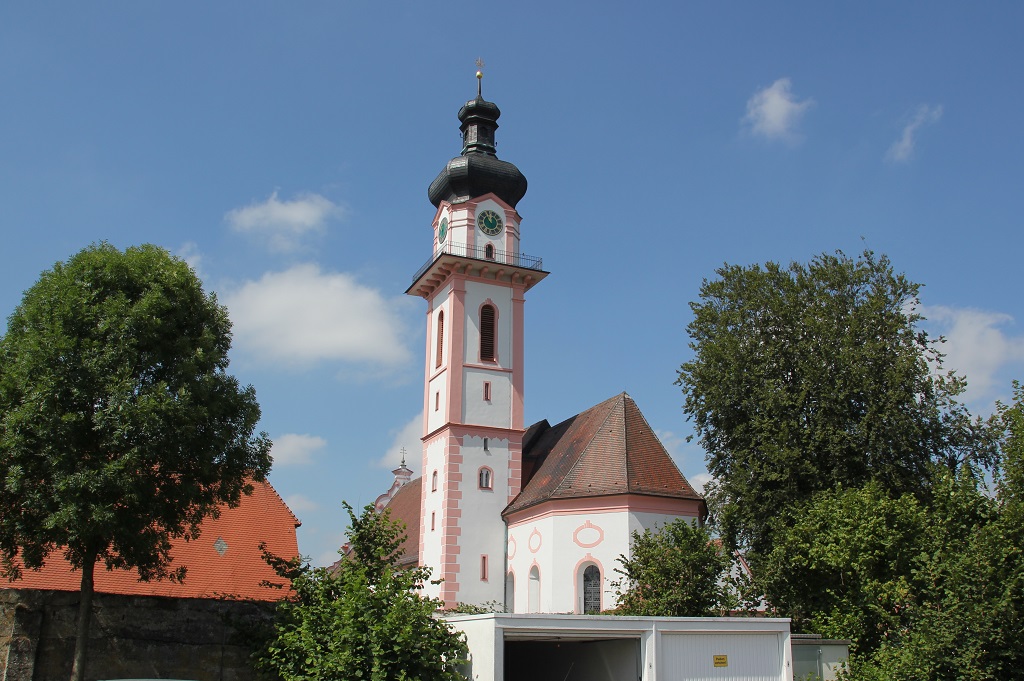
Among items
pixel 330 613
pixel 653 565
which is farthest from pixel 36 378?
pixel 653 565

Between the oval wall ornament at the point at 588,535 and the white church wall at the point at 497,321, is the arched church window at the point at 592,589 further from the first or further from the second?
the white church wall at the point at 497,321

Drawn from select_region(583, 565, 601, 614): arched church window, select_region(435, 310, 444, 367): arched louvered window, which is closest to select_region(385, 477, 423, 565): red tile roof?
select_region(435, 310, 444, 367): arched louvered window

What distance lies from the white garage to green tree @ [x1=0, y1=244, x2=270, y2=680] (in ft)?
19.2

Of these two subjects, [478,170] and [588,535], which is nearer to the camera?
[588,535]

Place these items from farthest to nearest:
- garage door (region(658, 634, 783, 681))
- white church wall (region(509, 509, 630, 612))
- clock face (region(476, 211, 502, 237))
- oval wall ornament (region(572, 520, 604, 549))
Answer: clock face (region(476, 211, 502, 237)) → oval wall ornament (region(572, 520, 604, 549)) → white church wall (region(509, 509, 630, 612)) → garage door (region(658, 634, 783, 681))

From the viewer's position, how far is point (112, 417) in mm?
16094

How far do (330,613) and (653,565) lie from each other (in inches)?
385

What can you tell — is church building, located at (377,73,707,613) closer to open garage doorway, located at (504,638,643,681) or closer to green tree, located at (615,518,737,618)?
green tree, located at (615,518,737,618)

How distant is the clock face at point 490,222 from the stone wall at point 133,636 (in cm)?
2115

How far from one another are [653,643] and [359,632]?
231 inches

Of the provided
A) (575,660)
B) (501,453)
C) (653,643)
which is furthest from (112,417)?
(501,453)

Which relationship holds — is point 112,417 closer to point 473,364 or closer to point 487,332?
point 473,364

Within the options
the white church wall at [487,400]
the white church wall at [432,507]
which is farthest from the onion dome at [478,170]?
the white church wall at [432,507]

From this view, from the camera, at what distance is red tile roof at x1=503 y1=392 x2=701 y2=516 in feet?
96.3
